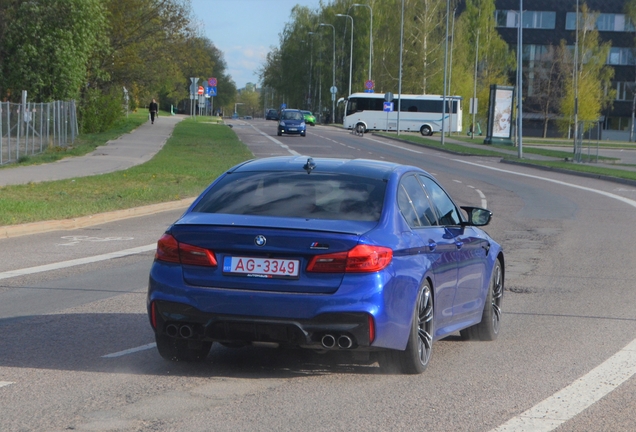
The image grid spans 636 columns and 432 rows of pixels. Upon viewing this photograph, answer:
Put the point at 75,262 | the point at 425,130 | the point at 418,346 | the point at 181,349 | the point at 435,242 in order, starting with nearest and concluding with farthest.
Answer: the point at 418,346 → the point at 181,349 → the point at 435,242 → the point at 75,262 → the point at 425,130

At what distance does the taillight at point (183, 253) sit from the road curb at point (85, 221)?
899 centimetres

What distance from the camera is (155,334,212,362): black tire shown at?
6.76 m

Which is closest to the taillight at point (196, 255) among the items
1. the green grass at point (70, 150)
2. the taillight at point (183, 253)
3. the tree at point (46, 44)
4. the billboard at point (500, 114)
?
the taillight at point (183, 253)

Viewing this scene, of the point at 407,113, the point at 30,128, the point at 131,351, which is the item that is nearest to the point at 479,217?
the point at 131,351

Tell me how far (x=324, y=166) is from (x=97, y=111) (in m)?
46.7

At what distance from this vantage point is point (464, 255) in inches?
297

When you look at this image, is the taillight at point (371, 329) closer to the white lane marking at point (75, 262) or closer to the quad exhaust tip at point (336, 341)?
the quad exhaust tip at point (336, 341)

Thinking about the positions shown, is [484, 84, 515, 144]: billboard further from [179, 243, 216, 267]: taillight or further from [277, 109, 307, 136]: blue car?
[179, 243, 216, 267]: taillight

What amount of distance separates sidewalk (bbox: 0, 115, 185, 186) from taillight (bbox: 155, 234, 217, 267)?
16.8 metres

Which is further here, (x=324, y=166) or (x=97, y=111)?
(x=97, y=111)

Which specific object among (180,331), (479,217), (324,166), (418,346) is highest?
(324,166)

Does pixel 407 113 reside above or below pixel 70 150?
above

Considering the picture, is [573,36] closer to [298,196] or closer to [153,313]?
[298,196]

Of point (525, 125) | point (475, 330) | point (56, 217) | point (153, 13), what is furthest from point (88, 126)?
point (525, 125)
